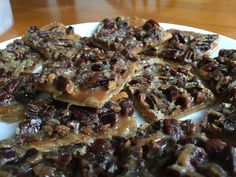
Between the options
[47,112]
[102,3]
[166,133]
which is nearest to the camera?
[166,133]

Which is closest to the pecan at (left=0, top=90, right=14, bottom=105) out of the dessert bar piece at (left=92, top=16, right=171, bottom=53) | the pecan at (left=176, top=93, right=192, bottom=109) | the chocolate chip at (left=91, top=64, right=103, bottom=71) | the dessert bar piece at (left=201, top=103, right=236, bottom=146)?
the chocolate chip at (left=91, top=64, right=103, bottom=71)

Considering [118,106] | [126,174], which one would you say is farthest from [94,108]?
[126,174]

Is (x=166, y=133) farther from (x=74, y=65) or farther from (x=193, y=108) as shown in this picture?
(x=74, y=65)

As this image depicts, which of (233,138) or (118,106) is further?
(118,106)

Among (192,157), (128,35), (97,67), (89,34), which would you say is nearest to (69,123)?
(97,67)

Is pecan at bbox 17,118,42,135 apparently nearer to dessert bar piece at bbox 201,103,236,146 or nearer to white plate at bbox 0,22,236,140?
white plate at bbox 0,22,236,140

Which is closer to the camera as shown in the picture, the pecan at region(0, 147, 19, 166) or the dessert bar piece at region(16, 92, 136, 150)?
the pecan at region(0, 147, 19, 166)

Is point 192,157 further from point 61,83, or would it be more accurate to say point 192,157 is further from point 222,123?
point 61,83

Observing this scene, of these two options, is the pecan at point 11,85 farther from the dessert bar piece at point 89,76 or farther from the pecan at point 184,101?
the pecan at point 184,101
